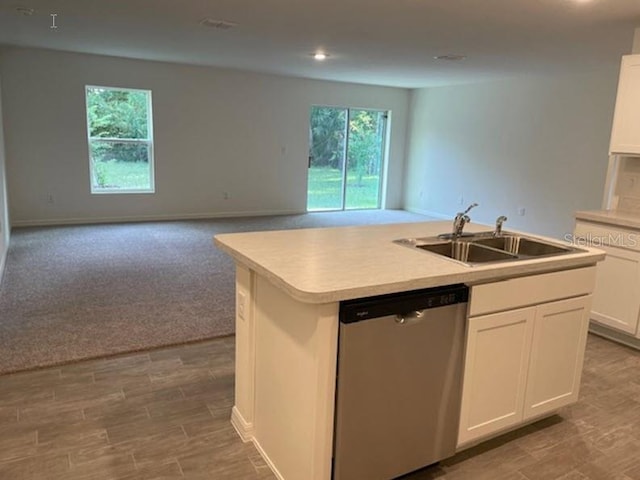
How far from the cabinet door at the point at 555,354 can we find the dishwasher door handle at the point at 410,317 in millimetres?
677

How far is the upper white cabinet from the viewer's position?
11.7 ft

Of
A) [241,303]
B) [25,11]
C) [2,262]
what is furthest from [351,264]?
[2,262]

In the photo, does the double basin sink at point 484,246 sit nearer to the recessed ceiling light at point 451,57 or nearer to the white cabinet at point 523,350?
the white cabinet at point 523,350

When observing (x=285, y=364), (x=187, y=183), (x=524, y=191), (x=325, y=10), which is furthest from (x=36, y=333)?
(x=524, y=191)

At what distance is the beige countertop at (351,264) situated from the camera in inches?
64.6

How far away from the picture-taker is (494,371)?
210 cm

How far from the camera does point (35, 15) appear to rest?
426 cm

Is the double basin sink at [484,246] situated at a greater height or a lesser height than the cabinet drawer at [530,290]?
greater

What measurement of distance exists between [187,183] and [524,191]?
16.8ft

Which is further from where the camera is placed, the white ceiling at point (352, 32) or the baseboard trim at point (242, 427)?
the white ceiling at point (352, 32)

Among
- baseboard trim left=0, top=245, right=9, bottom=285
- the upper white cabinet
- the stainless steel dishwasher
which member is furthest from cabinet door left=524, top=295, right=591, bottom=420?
baseboard trim left=0, top=245, right=9, bottom=285

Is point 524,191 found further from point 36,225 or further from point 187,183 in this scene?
point 36,225

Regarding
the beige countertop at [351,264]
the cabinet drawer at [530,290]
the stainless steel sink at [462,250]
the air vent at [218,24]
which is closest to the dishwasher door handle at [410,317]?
the beige countertop at [351,264]

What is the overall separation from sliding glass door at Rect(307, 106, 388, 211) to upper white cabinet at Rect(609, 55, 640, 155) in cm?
551
